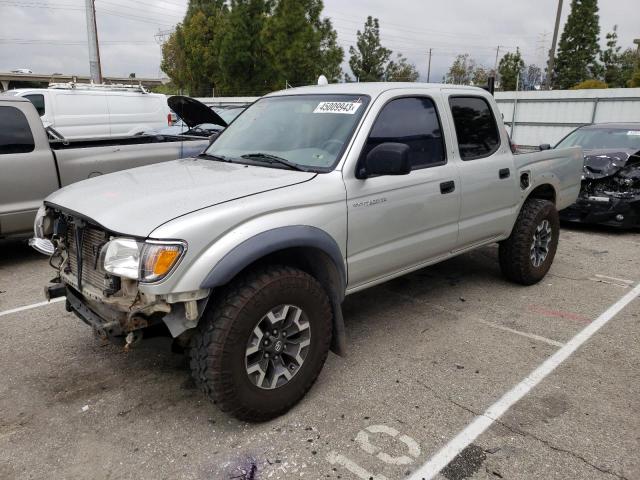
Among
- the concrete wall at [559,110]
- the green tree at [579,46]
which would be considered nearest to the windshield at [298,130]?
Answer: the concrete wall at [559,110]

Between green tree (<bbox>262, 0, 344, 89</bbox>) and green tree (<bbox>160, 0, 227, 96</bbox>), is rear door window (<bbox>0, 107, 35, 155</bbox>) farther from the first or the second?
green tree (<bbox>160, 0, 227, 96</bbox>)

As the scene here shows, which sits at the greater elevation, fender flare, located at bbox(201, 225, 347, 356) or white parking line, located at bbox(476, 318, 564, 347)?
fender flare, located at bbox(201, 225, 347, 356)

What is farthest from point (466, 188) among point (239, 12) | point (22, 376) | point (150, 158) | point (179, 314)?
point (239, 12)

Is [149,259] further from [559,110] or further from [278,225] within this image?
[559,110]

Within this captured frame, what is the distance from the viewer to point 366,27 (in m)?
35.1

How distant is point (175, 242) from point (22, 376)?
1.81 m

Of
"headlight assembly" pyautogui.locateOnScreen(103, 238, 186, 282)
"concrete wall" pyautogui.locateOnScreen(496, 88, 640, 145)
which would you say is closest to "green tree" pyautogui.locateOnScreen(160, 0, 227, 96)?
"concrete wall" pyautogui.locateOnScreen(496, 88, 640, 145)

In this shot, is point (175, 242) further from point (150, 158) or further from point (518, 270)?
point (150, 158)

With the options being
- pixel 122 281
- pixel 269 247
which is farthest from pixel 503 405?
pixel 122 281

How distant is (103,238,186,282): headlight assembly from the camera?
8.04 feet

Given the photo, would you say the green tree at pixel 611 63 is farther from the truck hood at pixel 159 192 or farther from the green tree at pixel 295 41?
the truck hood at pixel 159 192

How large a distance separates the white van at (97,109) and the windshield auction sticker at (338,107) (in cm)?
779

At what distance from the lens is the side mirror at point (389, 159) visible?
3.07 metres

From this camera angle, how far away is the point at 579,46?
117ft
